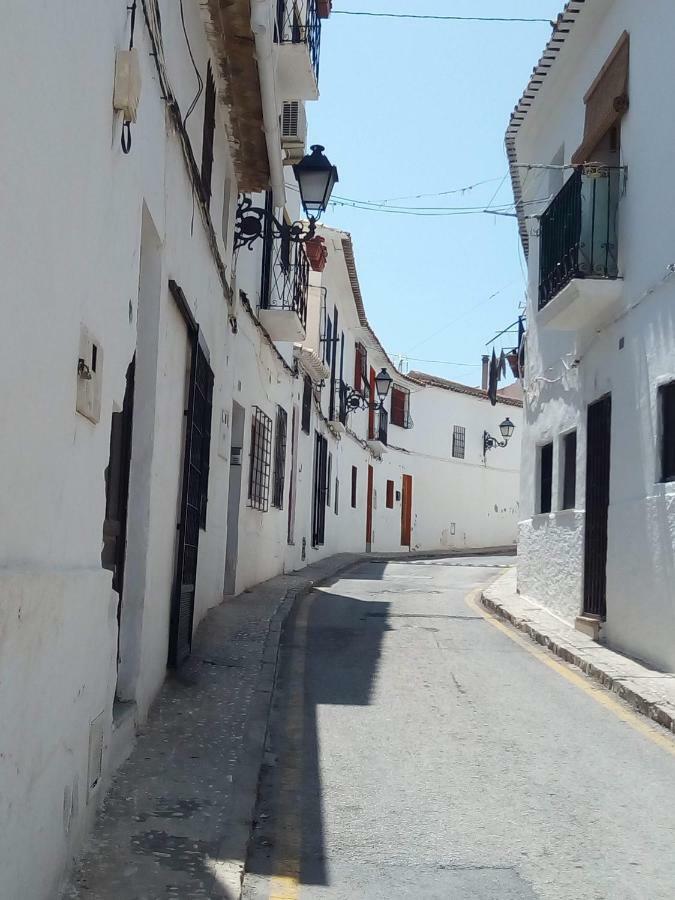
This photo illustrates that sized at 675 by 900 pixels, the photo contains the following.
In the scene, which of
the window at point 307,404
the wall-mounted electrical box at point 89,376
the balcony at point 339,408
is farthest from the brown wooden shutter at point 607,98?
the balcony at point 339,408

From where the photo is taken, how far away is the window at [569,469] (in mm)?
12703

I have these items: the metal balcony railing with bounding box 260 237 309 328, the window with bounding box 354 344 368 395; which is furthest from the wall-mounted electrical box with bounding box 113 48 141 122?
the window with bounding box 354 344 368 395

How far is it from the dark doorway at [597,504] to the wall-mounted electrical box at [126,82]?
24.1 ft

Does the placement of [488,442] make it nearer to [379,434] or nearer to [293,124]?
[379,434]

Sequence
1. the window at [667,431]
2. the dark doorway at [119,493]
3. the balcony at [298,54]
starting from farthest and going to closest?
the balcony at [298,54] < the window at [667,431] < the dark doorway at [119,493]

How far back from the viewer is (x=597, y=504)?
454 inches

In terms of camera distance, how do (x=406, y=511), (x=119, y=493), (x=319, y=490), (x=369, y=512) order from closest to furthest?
(x=119, y=493) < (x=319, y=490) < (x=369, y=512) < (x=406, y=511)

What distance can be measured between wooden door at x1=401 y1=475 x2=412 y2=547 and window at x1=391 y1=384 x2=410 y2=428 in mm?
1982

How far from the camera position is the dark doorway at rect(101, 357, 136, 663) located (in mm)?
5957

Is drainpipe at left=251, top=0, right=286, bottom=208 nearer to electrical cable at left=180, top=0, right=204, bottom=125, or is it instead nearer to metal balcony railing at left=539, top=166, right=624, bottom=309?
electrical cable at left=180, top=0, right=204, bottom=125

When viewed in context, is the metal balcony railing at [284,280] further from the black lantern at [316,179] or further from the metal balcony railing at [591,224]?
the metal balcony railing at [591,224]

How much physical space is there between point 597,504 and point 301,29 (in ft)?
23.5

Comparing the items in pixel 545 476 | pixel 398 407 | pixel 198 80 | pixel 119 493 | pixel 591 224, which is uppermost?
pixel 398 407

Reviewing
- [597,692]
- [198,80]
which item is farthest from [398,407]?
[198,80]
